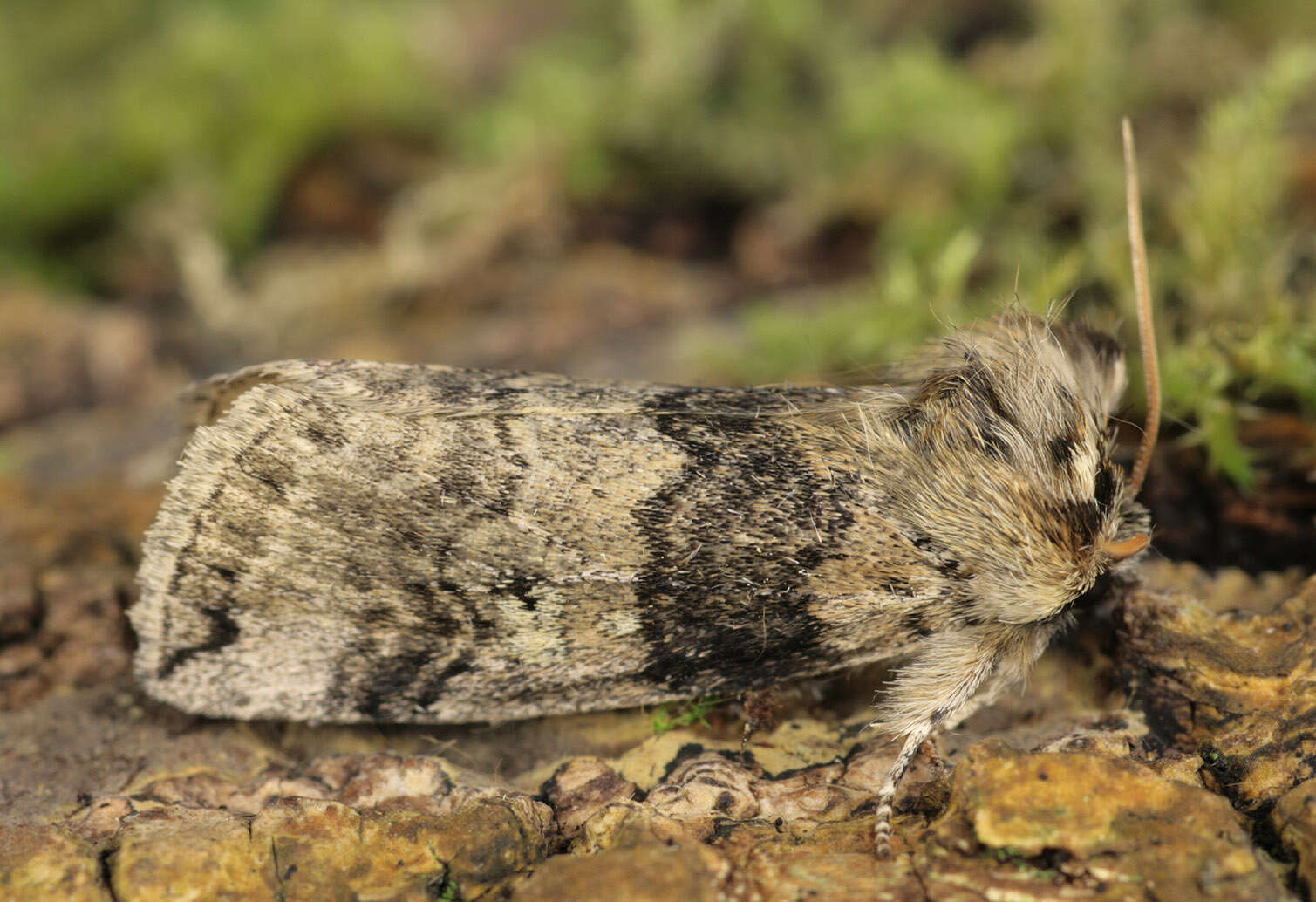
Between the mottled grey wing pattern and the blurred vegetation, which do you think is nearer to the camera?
the mottled grey wing pattern

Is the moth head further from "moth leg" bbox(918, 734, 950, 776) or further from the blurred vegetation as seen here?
the blurred vegetation

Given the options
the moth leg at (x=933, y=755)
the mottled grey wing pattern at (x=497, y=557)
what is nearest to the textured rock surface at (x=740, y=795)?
the moth leg at (x=933, y=755)

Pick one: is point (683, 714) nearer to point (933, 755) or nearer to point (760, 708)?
point (760, 708)

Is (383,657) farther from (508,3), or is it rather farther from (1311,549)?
(508,3)

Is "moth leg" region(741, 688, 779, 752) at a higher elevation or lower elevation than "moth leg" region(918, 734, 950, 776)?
higher

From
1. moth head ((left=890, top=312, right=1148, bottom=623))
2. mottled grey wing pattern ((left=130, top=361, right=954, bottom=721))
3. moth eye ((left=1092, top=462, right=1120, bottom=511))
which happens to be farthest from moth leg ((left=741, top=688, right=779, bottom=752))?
moth eye ((left=1092, top=462, right=1120, bottom=511))

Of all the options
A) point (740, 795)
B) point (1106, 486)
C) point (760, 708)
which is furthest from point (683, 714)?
point (1106, 486)
